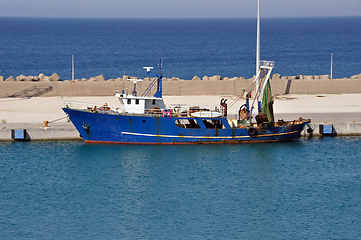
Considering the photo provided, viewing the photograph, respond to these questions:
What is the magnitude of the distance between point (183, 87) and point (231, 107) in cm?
788

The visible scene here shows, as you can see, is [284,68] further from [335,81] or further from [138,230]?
[138,230]

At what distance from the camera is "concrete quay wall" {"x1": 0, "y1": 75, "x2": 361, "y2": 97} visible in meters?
54.9

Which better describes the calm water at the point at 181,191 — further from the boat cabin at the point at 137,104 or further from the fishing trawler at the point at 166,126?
the boat cabin at the point at 137,104

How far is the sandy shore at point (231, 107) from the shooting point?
45.4 meters

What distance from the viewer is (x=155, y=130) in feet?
132

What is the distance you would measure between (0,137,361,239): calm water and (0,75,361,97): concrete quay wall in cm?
1452

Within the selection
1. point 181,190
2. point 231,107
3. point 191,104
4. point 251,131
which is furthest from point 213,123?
point 191,104

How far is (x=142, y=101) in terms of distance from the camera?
41000 mm

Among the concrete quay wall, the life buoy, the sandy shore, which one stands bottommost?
the life buoy

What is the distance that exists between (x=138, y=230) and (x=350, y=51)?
12194cm

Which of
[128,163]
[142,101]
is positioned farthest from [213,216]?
[142,101]

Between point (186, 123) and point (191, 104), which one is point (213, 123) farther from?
point (191, 104)

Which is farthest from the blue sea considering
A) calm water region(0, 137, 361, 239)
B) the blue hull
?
the blue hull

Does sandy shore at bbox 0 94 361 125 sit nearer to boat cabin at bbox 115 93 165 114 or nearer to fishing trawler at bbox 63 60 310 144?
fishing trawler at bbox 63 60 310 144
